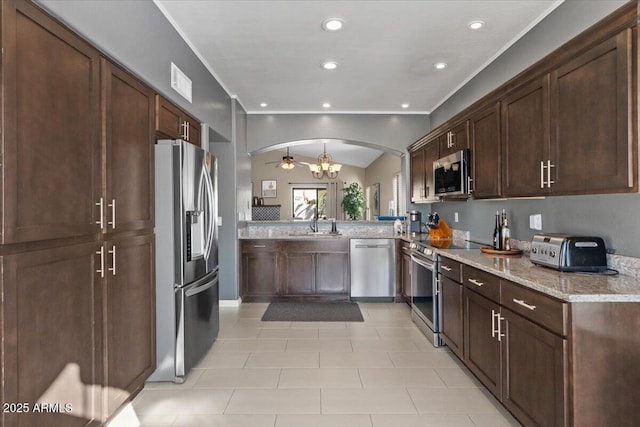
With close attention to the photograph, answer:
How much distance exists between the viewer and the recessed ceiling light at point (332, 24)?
2.85m

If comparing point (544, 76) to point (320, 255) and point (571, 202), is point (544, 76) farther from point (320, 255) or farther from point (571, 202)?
point (320, 255)

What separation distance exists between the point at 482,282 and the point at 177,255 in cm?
208

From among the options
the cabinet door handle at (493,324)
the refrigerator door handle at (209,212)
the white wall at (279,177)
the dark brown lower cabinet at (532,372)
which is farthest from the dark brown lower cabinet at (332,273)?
the white wall at (279,177)

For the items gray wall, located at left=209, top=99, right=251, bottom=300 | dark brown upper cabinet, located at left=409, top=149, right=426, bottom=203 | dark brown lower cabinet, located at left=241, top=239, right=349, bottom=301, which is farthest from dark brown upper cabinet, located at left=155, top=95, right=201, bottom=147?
dark brown upper cabinet, located at left=409, top=149, right=426, bottom=203

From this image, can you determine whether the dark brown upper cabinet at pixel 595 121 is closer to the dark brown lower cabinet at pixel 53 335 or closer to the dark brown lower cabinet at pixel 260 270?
the dark brown lower cabinet at pixel 53 335

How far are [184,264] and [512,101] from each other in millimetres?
2614

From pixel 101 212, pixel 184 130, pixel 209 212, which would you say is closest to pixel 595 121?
pixel 101 212

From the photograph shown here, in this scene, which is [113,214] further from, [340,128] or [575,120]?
[340,128]

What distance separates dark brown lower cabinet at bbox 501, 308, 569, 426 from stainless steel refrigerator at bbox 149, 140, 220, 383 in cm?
212

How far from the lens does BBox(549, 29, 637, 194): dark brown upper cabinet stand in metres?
1.75

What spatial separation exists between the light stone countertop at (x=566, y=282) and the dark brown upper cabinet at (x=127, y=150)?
7.14 ft

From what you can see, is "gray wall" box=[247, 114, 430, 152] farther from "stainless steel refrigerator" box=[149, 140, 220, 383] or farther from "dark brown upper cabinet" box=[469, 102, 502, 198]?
"stainless steel refrigerator" box=[149, 140, 220, 383]

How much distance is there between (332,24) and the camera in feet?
9.52

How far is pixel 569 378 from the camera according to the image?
1.66 metres
